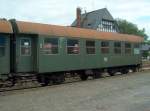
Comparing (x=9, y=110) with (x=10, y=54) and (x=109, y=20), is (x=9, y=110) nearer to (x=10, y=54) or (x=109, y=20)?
(x=10, y=54)

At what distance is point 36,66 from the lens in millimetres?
15664

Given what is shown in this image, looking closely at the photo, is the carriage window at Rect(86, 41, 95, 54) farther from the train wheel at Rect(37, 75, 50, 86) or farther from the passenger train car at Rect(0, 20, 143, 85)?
the train wheel at Rect(37, 75, 50, 86)

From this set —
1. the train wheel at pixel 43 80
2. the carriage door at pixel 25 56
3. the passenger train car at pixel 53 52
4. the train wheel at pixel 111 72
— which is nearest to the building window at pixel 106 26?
the train wheel at pixel 111 72

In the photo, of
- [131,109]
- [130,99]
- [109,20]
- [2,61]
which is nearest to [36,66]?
[2,61]

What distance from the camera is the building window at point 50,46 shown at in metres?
16.2

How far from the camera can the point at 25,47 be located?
1545 centimetres

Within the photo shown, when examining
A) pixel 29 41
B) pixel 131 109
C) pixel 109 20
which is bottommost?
pixel 131 109

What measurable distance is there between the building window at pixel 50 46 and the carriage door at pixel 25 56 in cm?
74

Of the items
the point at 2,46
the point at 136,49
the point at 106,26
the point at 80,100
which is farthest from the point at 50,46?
the point at 106,26

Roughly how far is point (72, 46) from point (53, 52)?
1.68 metres

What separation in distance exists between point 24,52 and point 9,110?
19.3 ft

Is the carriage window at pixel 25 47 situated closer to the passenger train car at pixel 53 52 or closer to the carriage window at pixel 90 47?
the passenger train car at pixel 53 52

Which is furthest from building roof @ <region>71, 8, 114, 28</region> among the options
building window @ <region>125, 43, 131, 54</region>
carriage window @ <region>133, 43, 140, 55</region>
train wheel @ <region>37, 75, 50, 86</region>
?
train wheel @ <region>37, 75, 50, 86</region>

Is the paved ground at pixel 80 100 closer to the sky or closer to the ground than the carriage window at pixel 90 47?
closer to the ground
